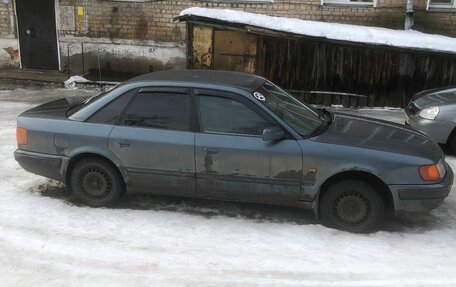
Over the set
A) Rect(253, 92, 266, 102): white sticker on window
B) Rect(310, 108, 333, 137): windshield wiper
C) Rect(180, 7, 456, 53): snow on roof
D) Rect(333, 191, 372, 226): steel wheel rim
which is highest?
Rect(180, 7, 456, 53): snow on roof

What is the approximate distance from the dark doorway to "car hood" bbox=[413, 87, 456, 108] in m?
9.08

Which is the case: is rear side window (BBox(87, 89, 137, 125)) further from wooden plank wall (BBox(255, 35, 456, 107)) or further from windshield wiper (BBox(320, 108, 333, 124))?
wooden plank wall (BBox(255, 35, 456, 107))

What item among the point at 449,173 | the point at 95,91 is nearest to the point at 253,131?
the point at 449,173

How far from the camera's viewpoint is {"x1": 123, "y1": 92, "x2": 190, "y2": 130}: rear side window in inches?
194

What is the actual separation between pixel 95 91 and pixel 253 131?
24.5 ft

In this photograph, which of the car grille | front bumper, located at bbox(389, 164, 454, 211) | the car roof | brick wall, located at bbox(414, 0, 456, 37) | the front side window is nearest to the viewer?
front bumper, located at bbox(389, 164, 454, 211)

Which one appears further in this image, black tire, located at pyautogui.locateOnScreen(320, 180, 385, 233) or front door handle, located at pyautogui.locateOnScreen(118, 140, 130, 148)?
front door handle, located at pyautogui.locateOnScreen(118, 140, 130, 148)

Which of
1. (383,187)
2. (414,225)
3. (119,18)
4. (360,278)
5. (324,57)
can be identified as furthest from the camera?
(119,18)

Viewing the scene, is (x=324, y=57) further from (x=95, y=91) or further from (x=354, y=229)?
(x=354, y=229)

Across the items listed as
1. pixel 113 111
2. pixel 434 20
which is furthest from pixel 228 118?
pixel 434 20

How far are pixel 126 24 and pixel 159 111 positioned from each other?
26.2 feet

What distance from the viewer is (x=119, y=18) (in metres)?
12.3

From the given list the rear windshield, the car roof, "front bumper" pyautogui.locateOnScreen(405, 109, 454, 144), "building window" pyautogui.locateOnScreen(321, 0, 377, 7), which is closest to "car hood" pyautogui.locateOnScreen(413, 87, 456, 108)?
"front bumper" pyautogui.locateOnScreen(405, 109, 454, 144)

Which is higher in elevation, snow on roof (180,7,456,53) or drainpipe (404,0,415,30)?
Result: drainpipe (404,0,415,30)
